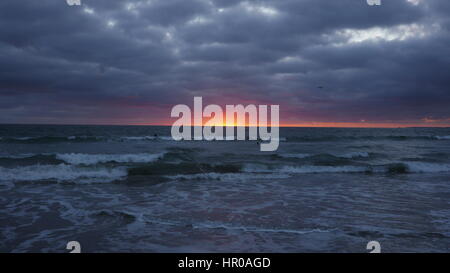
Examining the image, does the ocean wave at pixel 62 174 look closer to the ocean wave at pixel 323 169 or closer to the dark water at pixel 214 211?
the dark water at pixel 214 211

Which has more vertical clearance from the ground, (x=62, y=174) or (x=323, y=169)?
(x=62, y=174)

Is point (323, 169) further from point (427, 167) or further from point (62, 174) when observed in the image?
point (62, 174)

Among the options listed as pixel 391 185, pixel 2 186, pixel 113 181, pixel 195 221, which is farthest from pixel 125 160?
pixel 391 185

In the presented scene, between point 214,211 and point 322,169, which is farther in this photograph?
point 322,169

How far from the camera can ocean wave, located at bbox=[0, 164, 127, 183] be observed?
1302 cm

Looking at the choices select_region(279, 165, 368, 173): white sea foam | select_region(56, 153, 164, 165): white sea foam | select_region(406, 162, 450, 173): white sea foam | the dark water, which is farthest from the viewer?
select_region(56, 153, 164, 165): white sea foam

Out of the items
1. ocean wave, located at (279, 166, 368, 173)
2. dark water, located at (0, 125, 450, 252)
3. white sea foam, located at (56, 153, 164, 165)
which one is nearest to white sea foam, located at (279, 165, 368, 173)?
ocean wave, located at (279, 166, 368, 173)

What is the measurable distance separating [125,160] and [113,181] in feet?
21.9

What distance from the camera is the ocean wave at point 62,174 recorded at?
512 inches

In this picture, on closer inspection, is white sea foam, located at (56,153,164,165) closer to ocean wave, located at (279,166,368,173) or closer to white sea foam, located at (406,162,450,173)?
ocean wave, located at (279,166,368,173)

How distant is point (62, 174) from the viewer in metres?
13.9

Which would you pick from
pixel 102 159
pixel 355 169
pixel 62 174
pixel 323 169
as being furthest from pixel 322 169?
pixel 102 159

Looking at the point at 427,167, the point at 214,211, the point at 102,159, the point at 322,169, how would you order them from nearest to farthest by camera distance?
the point at 214,211
the point at 322,169
the point at 427,167
the point at 102,159

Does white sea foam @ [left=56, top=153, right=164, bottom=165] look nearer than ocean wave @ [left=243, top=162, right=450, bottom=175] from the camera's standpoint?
No
